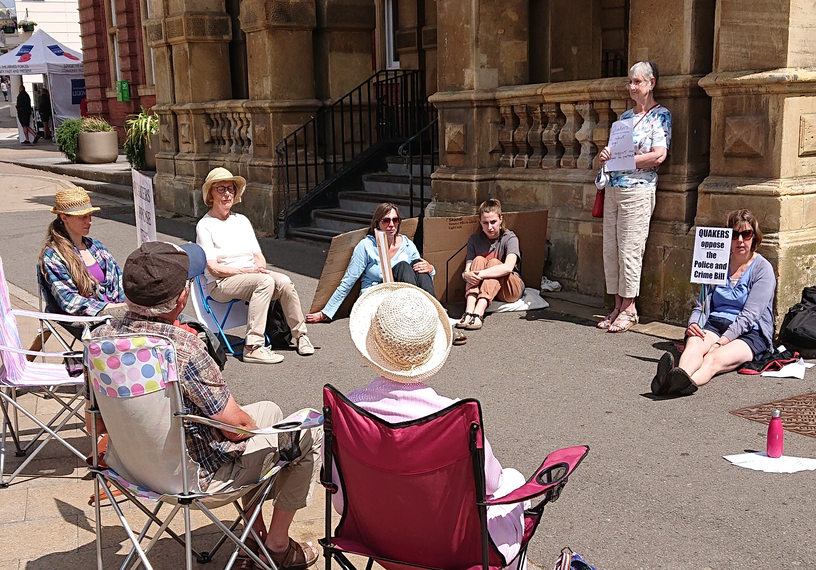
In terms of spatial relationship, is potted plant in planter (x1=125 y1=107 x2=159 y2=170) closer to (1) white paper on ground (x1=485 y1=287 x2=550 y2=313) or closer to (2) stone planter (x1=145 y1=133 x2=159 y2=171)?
(2) stone planter (x1=145 y1=133 x2=159 y2=171)

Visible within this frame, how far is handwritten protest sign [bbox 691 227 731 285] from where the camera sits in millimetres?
6391

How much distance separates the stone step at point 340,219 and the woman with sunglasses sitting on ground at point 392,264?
164 inches

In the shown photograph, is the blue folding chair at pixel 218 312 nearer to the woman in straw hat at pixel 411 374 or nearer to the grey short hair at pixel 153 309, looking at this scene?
the grey short hair at pixel 153 309

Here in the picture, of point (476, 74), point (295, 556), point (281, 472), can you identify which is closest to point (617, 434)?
point (295, 556)

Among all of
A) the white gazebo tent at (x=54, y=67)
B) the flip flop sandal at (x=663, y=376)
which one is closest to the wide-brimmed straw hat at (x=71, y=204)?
the flip flop sandal at (x=663, y=376)

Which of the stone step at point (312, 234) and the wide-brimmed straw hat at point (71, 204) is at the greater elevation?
the wide-brimmed straw hat at point (71, 204)

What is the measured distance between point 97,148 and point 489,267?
18.9 metres

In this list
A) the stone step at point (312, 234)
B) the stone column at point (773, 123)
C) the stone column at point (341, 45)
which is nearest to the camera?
the stone column at point (773, 123)

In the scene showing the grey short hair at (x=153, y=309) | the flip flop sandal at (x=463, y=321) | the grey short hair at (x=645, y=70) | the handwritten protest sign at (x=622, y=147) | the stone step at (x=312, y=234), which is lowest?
the flip flop sandal at (x=463, y=321)

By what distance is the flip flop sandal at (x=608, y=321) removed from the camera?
305 inches

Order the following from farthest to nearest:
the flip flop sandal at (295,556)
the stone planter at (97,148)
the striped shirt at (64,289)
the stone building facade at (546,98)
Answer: the stone planter at (97,148), the stone building facade at (546,98), the striped shirt at (64,289), the flip flop sandal at (295,556)

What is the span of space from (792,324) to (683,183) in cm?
151

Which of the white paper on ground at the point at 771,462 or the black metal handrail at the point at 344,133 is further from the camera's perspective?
the black metal handrail at the point at 344,133

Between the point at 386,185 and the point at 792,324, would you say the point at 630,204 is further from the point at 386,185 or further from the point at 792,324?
the point at 386,185
